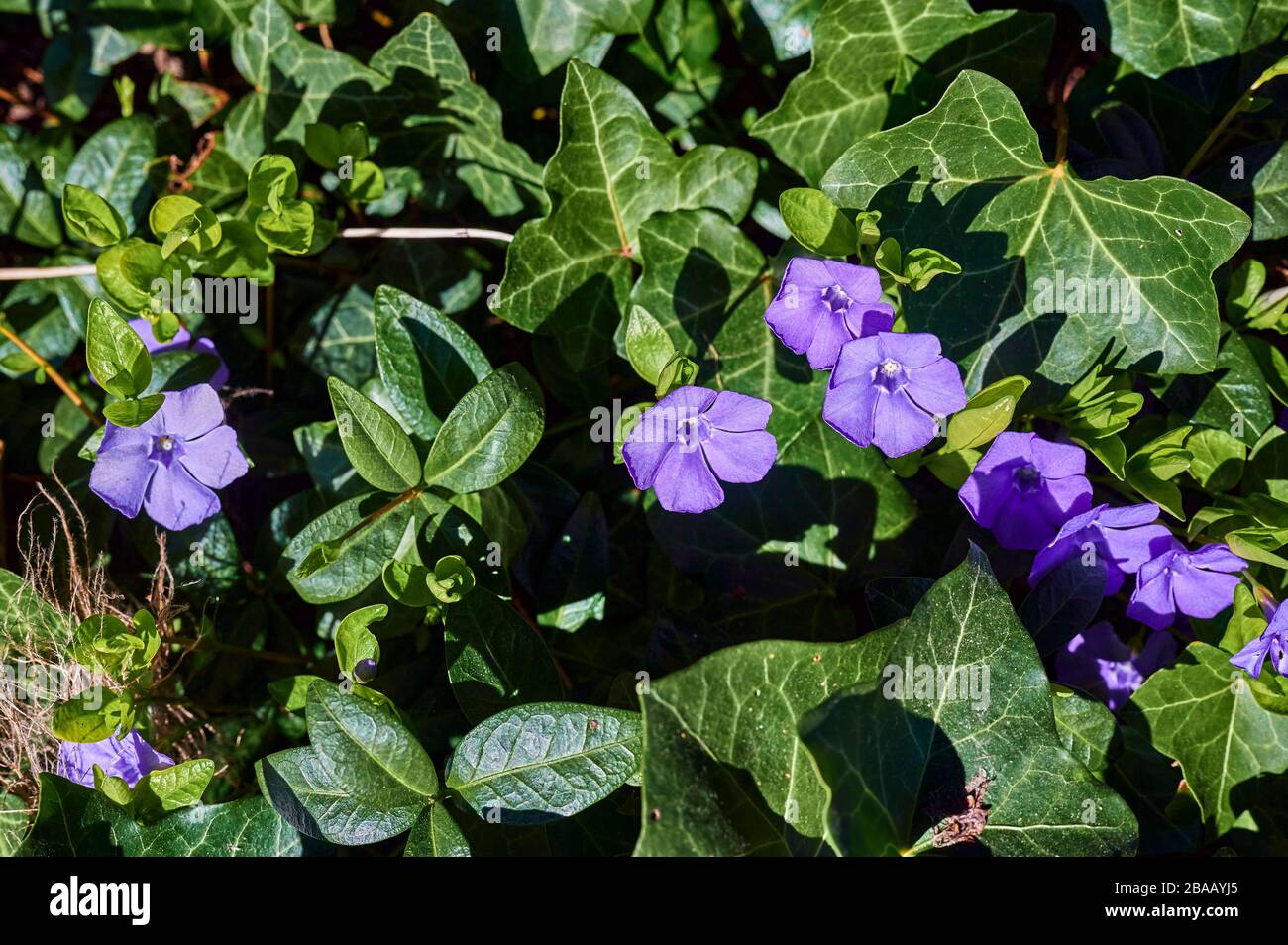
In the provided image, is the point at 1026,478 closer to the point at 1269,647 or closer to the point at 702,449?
the point at 1269,647

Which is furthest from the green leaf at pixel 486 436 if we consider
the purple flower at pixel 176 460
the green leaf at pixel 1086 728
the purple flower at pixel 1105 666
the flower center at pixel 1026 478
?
the purple flower at pixel 1105 666

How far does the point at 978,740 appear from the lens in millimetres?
1750

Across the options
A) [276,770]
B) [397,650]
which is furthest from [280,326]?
[276,770]

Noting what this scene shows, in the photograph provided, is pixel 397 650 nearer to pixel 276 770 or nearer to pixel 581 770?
pixel 276 770

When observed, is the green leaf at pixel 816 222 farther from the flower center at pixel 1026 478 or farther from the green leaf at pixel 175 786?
the green leaf at pixel 175 786

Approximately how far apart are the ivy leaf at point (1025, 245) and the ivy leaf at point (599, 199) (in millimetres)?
346

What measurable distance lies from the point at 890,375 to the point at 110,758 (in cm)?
162

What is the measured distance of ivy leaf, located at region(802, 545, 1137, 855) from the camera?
67.3 inches

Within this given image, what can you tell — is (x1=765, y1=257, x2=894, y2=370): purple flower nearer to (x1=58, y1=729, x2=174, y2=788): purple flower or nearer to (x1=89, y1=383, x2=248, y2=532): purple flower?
(x1=89, y1=383, x2=248, y2=532): purple flower

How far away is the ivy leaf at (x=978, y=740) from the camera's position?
1.71 metres

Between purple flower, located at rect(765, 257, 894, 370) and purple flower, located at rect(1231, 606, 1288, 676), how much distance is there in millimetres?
836

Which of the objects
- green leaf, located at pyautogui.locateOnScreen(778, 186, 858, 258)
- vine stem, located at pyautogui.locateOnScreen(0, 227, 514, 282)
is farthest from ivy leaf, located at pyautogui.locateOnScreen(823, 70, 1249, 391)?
vine stem, located at pyautogui.locateOnScreen(0, 227, 514, 282)

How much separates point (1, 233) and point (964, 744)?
244cm

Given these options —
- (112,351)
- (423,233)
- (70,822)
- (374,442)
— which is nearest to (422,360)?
(374,442)
